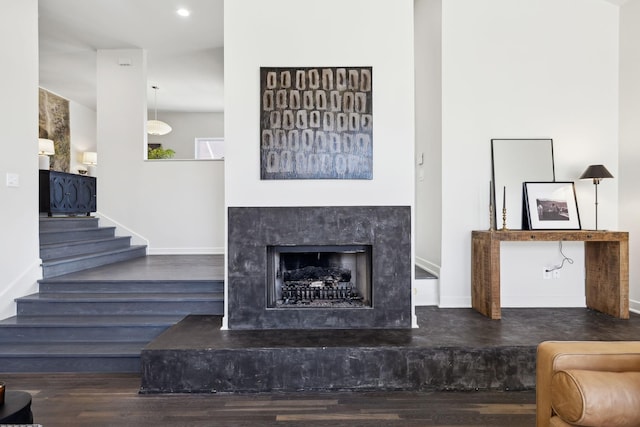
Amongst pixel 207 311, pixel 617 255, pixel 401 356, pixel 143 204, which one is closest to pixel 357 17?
pixel 401 356

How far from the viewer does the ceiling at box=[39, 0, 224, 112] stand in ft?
14.2

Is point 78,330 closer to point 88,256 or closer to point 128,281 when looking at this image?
point 128,281

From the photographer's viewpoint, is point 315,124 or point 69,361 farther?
point 315,124

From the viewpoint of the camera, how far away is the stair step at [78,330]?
280 centimetres

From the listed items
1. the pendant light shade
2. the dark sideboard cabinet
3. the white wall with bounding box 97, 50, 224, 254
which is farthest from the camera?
the pendant light shade

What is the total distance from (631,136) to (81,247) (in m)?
5.90

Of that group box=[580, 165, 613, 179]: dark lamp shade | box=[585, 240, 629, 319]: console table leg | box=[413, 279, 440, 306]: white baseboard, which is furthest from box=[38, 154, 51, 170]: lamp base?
box=[585, 240, 629, 319]: console table leg

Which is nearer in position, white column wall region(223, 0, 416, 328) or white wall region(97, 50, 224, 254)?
white column wall region(223, 0, 416, 328)

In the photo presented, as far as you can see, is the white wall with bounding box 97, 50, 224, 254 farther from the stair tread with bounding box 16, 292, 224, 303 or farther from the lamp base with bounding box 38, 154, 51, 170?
the stair tread with bounding box 16, 292, 224, 303

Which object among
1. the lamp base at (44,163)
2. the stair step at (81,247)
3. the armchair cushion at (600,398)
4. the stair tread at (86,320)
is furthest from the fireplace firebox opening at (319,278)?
the lamp base at (44,163)

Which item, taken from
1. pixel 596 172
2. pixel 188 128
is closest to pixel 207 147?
pixel 188 128

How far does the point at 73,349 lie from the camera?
2.67 metres

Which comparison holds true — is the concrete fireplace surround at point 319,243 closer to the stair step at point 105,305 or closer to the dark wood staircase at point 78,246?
the stair step at point 105,305

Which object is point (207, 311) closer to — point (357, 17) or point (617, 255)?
point (357, 17)
